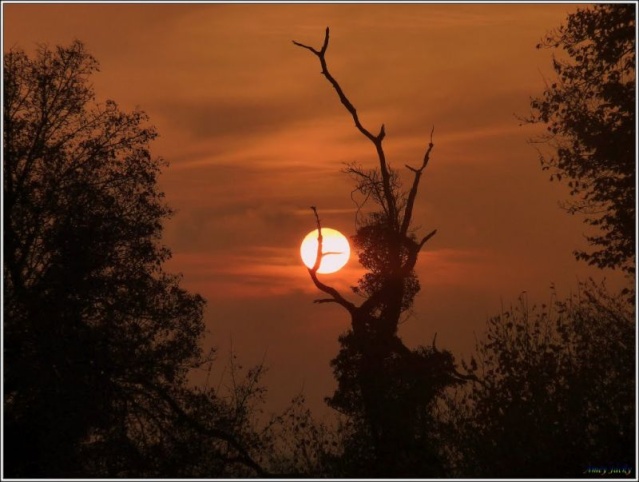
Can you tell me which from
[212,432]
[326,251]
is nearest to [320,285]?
[326,251]

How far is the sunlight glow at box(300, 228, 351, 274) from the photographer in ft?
126

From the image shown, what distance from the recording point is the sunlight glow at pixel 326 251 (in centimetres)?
3850

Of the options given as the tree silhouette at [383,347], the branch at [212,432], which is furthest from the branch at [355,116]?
the branch at [212,432]

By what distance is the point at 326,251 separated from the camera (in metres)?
38.5

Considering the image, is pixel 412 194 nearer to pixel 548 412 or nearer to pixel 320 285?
pixel 320 285

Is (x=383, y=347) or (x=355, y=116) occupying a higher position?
(x=355, y=116)

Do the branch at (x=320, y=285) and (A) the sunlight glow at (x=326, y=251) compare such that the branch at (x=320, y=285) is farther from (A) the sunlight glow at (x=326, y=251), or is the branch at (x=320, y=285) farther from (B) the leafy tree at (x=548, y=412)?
(B) the leafy tree at (x=548, y=412)

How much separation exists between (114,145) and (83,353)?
751cm

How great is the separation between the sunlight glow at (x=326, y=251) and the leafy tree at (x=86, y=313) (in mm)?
4821

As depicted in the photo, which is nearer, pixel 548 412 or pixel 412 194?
pixel 548 412

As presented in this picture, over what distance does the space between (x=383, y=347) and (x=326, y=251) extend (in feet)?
13.9

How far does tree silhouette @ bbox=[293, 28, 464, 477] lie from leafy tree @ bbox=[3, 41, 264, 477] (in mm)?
4715

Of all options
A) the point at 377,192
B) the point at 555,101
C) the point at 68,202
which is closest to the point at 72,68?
the point at 68,202

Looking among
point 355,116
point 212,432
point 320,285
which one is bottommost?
point 212,432
